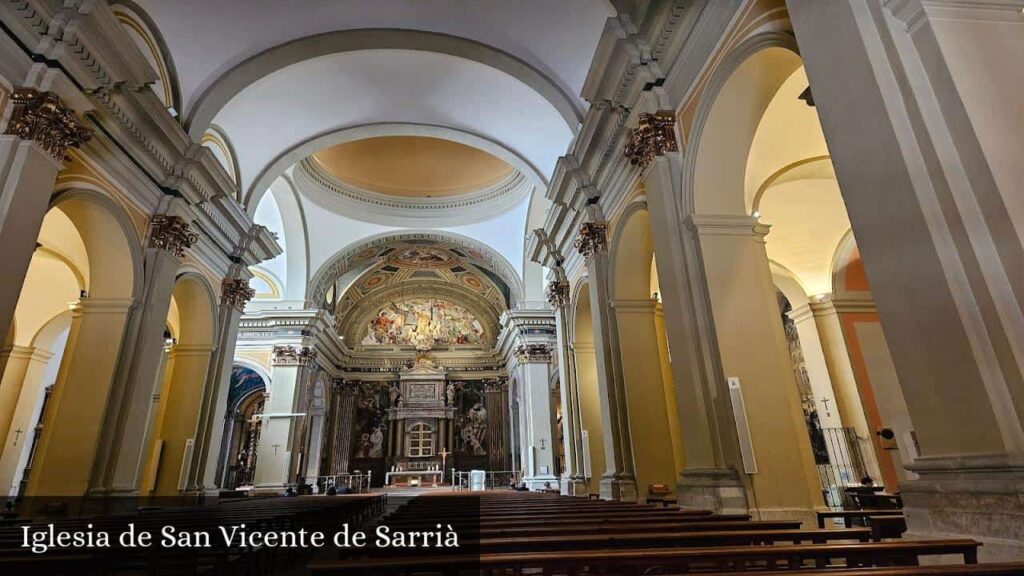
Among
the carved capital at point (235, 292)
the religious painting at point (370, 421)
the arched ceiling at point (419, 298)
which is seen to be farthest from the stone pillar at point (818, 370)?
the religious painting at point (370, 421)

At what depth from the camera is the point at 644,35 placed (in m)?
5.38

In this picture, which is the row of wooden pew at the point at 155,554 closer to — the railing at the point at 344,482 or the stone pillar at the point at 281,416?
the stone pillar at the point at 281,416

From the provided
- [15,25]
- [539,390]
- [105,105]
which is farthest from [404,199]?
[15,25]

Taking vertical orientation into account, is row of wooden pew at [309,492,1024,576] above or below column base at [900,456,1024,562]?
below

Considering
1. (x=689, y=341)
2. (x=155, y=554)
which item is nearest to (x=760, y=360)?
(x=689, y=341)

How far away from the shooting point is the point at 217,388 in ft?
27.8

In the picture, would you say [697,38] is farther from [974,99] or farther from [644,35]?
[974,99]

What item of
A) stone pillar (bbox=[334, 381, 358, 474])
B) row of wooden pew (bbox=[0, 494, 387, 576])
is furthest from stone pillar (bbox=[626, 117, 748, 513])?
stone pillar (bbox=[334, 381, 358, 474])

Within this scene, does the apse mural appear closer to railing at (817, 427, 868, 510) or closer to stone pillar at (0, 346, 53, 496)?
stone pillar at (0, 346, 53, 496)

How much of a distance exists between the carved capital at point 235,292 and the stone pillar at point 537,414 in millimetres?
8510

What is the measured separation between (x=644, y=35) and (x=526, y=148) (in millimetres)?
4299

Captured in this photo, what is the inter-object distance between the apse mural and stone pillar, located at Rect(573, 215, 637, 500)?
596 inches

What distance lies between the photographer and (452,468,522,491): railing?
730 inches

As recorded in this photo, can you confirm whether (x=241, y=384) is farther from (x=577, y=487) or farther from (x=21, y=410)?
(x=577, y=487)
